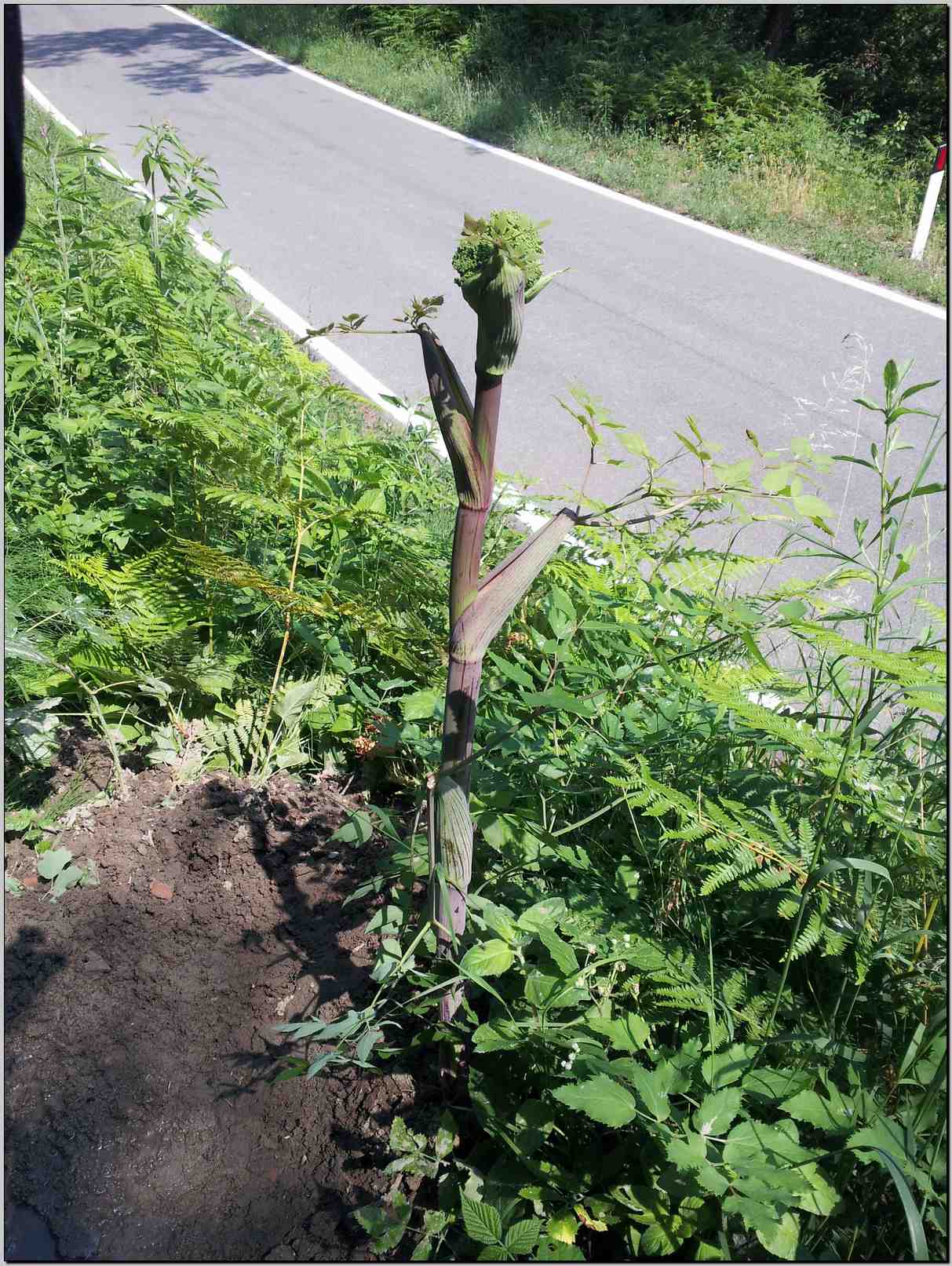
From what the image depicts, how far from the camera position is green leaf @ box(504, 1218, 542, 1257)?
1.45 metres

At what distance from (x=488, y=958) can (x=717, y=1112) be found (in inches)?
17.0

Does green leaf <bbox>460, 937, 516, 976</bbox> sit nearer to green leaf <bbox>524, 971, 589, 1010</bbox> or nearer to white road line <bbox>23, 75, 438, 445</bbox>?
green leaf <bbox>524, 971, 589, 1010</bbox>

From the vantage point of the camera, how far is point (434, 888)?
5.69ft

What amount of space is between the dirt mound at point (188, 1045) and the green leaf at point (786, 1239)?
2.35ft

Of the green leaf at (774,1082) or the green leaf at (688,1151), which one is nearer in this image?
the green leaf at (688,1151)

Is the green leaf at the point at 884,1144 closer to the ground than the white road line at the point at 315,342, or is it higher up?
higher up

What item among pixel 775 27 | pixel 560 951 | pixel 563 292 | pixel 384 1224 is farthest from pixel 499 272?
pixel 775 27

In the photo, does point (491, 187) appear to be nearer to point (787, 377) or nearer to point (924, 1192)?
point (787, 377)

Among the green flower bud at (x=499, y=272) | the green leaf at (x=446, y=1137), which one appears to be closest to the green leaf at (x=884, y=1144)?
the green leaf at (x=446, y=1137)

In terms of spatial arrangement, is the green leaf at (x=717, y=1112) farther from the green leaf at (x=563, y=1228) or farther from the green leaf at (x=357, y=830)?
the green leaf at (x=357, y=830)

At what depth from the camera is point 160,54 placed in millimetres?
18031

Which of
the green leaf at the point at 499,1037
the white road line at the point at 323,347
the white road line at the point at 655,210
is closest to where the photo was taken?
the green leaf at the point at 499,1037

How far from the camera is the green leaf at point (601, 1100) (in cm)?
137

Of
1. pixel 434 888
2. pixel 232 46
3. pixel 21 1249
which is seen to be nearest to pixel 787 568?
pixel 434 888
